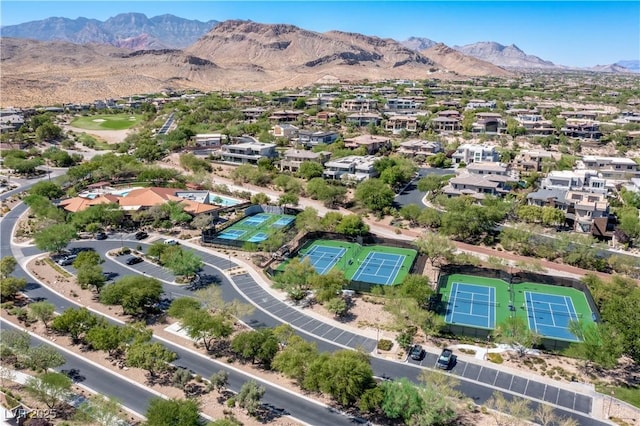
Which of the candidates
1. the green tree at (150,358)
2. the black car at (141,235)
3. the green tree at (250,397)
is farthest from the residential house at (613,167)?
the green tree at (150,358)

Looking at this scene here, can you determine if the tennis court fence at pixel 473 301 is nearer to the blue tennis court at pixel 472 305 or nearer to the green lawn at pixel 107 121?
the blue tennis court at pixel 472 305

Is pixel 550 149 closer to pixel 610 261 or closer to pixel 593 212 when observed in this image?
pixel 593 212

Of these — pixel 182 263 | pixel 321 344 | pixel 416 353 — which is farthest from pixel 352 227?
pixel 416 353

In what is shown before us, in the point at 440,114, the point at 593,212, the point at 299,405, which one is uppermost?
the point at 440,114

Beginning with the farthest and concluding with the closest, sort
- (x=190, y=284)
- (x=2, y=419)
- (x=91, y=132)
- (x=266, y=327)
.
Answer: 1. (x=91, y=132)
2. (x=190, y=284)
3. (x=266, y=327)
4. (x=2, y=419)

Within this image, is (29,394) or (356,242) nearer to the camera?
(29,394)

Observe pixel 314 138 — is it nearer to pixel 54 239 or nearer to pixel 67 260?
pixel 54 239

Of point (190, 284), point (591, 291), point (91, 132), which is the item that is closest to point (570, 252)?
point (591, 291)
